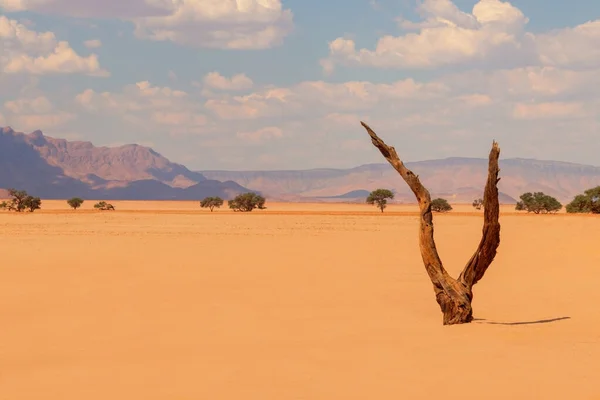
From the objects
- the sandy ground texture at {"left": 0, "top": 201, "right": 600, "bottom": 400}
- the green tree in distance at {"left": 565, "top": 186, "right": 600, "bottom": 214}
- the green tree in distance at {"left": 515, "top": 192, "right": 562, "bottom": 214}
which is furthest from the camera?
the green tree in distance at {"left": 515, "top": 192, "right": 562, "bottom": 214}

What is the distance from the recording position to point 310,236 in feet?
128

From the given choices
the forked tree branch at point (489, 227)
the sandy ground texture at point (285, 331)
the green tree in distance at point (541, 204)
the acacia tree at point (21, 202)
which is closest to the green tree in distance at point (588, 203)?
the green tree in distance at point (541, 204)

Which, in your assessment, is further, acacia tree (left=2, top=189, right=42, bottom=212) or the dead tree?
acacia tree (left=2, top=189, right=42, bottom=212)

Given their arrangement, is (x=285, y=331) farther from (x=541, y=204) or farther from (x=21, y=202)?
(x=21, y=202)

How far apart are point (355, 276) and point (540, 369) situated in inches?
445

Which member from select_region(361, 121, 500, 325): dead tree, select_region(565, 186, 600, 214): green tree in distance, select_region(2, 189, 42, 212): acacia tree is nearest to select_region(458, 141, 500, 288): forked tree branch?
select_region(361, 121, 500, 325): dead tree

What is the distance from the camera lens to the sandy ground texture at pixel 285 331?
832cm

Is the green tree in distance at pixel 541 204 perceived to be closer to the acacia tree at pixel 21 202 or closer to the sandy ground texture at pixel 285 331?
the acacia tree at pixel 21 202

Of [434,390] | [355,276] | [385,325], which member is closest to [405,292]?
[355,276]

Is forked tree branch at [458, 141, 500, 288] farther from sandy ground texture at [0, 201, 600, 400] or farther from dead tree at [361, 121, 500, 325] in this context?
sandy ground texture at [0, 201, 600, 400]

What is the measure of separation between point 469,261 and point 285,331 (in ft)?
10.9

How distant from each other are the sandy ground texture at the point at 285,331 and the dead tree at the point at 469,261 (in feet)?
1.34

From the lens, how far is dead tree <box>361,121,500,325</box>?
1204cm

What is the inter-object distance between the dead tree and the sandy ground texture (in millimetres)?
408
